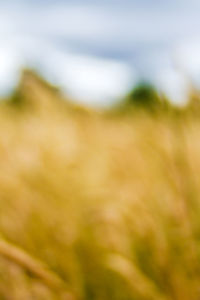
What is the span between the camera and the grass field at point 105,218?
1.17 meters

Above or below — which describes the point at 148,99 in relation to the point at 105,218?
above

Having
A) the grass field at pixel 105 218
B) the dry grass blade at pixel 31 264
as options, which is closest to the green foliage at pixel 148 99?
the grass field at pixel 105 218

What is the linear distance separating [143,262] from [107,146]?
36 centimetres

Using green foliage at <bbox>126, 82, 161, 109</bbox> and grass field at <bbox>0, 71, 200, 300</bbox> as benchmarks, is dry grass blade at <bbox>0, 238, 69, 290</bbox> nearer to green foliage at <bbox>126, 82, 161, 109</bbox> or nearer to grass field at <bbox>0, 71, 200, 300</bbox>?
grass field at <bbox>0, 71, 200, 300</bbox>

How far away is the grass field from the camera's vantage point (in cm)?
117

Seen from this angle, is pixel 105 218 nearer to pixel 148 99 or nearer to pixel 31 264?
pixel 31 264

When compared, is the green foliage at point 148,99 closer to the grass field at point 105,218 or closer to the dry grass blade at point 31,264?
the grass field at point 105,218

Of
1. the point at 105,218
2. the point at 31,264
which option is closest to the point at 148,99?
the point at 105,218

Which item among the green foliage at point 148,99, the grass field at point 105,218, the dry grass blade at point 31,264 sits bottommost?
the dry grass blade at point 31,264

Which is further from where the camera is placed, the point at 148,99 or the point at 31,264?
the point at 148,99

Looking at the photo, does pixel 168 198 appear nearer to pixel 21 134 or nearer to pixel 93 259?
pixel 93 259

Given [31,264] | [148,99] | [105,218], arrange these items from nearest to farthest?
[31,264]
[105,218]
[148,99]

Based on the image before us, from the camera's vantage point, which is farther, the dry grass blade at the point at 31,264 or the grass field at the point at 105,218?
the grass field at the point at 105,218

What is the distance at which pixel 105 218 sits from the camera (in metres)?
1.21
